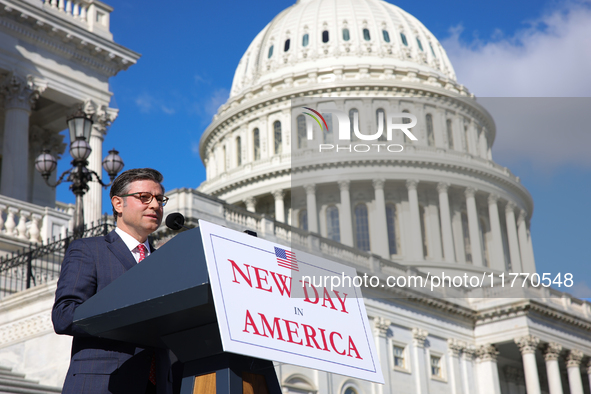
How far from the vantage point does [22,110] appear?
24.6m

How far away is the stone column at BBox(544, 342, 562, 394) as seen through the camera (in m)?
43.2

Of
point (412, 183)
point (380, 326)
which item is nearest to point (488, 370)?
point (380, 326)

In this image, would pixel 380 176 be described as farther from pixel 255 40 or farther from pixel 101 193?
pixel 101 193

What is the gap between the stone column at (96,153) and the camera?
2452cm

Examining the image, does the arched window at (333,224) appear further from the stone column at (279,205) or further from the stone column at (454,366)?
the stone column at (454,366)

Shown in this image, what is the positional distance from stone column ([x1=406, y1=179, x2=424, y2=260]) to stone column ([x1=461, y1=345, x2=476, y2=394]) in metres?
18.0

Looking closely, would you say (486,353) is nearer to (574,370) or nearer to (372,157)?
(574,370)

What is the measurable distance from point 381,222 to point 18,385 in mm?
49354

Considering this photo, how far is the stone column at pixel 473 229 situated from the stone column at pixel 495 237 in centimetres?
155

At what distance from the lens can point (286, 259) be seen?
372 centimetres

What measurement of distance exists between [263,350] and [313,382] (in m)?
30.0

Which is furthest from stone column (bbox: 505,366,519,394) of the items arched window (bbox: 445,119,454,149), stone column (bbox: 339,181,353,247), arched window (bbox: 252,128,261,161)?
arched window (bbox: 252,128,261,161)

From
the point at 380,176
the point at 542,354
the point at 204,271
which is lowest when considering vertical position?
the point at 204,271

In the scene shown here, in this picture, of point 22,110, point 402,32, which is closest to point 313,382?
point 22,110
